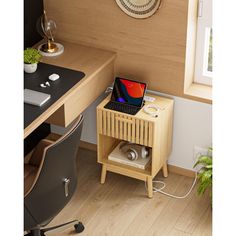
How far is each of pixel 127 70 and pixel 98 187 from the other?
2.39 feet

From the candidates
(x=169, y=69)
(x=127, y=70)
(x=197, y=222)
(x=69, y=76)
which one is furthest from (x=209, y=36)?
(x=197, y=222)

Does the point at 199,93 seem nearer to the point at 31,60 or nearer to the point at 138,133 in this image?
the point at 138,133

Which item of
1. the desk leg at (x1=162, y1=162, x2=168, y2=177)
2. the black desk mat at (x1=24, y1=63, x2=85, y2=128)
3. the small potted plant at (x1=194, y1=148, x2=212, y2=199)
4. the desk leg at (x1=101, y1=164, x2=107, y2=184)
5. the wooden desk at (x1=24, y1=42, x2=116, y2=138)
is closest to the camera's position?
the black desk mat at (x1=24, y1=63, x2=85, y2=128)

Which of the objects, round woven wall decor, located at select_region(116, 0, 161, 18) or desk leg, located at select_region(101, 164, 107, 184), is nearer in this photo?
round woven wall decor, located at select_region(116, 0, 161, 18)

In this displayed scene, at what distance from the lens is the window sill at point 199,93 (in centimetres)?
282

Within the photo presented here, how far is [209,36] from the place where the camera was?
2846 millimetres

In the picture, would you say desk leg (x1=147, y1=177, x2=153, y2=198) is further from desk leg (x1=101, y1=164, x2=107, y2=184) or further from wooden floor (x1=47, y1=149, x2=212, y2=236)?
desk leg (x1=101, y1=164, x2=107, y2=184)

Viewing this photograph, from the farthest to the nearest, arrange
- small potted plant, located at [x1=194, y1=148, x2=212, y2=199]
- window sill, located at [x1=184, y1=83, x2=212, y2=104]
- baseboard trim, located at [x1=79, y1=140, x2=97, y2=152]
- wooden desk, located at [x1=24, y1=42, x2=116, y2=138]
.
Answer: baseboard trim, located at [x1=79, y1=140, x2=97, y2=152] → window sill, located at [x1=184, y1=83, x2=212, y2=104] → small potted plant, located at [x1=194, y1=148, x2=212, y2=199] → wooden desk, located at [x1=24, y1=42, x2=116, y2=138]

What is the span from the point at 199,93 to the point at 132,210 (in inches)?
30.5

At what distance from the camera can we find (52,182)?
2.08 meters

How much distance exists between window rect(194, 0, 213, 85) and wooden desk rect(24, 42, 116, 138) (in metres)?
0.50

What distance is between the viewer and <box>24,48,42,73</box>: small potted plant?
2654mm

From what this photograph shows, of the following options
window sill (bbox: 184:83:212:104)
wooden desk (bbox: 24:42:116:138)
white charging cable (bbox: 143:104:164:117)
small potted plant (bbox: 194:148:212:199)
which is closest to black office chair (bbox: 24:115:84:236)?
wooden desk (bbox: 24:42:116:138)
